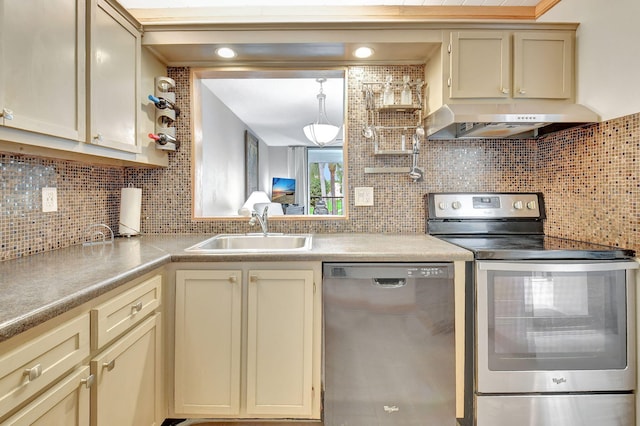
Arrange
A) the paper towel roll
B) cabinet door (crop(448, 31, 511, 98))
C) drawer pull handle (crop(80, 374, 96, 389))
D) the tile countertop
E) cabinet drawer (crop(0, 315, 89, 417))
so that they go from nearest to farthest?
cabinet drawer (crop(0, 315, 89, 417)) < the tile countertop < drawer pull handle (crop(80, 374, 96, 389)) < cabinet door (crop(448, 31, 511, 98)) < the paper towel roll

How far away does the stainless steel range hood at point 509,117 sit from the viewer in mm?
1696

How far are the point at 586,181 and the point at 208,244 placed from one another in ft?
6.82

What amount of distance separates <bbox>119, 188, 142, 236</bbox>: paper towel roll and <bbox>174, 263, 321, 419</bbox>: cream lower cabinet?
760 millimetres

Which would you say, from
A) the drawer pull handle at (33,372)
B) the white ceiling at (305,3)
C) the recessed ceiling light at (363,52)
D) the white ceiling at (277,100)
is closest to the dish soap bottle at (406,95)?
the recessed ceiling light at (363,52)

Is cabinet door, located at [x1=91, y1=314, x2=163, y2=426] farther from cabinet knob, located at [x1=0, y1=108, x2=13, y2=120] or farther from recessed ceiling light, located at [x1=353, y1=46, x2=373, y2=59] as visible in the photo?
recessed ceiling light, located at [x1=353, y1=46, x2=373, y2=59]

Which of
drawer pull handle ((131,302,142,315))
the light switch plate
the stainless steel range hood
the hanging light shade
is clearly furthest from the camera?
the hanging light shade

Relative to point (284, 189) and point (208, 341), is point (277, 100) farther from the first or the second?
point (208, 341)

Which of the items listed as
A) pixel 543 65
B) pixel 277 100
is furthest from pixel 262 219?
pixel 277 100

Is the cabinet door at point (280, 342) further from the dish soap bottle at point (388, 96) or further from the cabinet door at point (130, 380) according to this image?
the dish soap bottle at point (388, 96)

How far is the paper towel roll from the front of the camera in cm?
207

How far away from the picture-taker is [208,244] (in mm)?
1932

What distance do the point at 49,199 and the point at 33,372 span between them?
1.08 m

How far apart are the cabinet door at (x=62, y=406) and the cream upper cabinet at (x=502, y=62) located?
2006 mm

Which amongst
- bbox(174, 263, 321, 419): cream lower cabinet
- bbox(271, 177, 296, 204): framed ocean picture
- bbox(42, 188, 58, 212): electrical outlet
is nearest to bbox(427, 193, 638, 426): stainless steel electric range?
bbox(174, 263, 321, 419): cream lower cabinet
